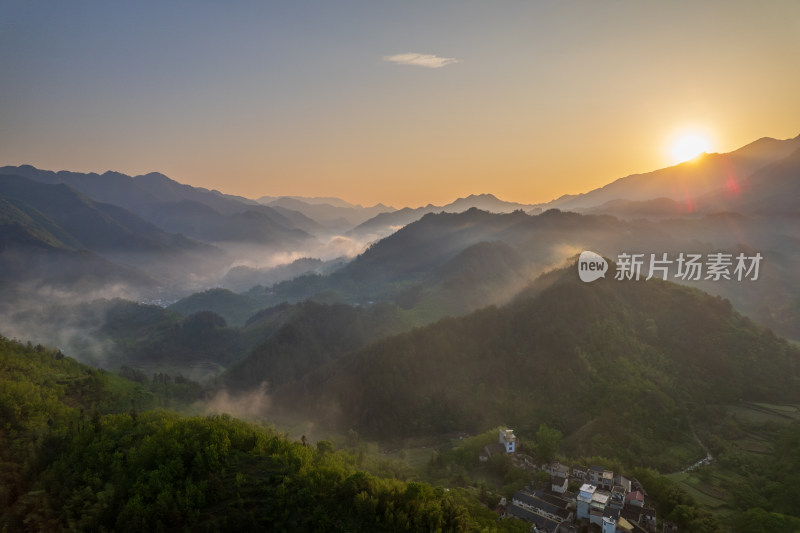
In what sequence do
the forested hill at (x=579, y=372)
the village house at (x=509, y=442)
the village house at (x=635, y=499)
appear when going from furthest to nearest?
the forested hill at (x=579, y=372)
the village house at (x=509, y=442)
the village house at (x=635, y=499)

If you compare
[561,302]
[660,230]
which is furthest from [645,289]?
[660,230]

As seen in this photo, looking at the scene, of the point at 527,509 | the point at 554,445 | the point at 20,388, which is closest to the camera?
the point at 527,509

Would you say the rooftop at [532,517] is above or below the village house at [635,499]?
below

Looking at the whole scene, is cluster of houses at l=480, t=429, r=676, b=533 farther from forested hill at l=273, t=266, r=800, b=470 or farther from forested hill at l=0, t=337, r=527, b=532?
forested hill at l=273, t=266, r=800, b=470

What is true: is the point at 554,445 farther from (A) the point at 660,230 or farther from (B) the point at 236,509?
(A) the point at 660,230
